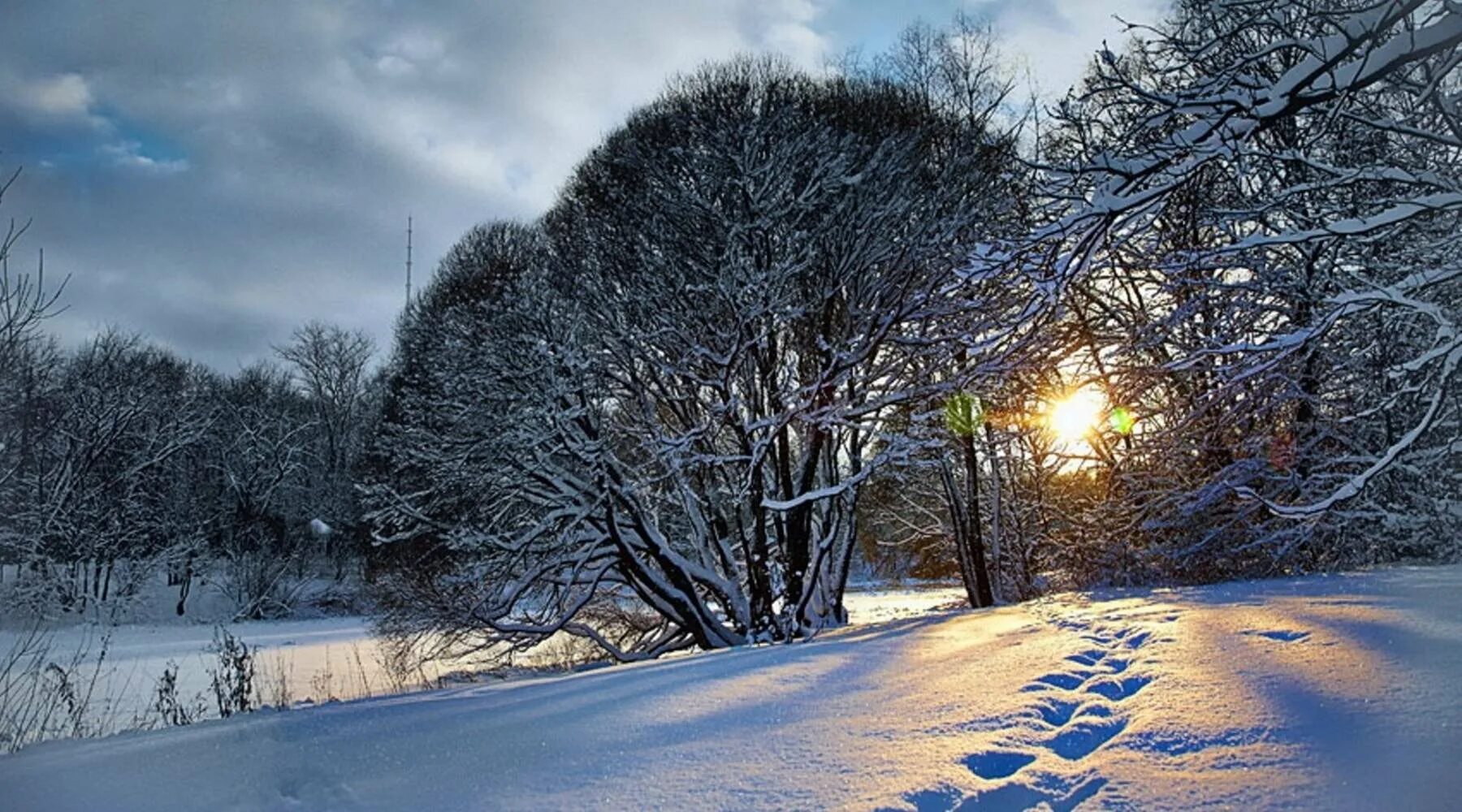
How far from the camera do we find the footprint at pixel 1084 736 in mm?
2775

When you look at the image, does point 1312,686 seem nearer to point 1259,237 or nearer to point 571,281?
point 1259,237

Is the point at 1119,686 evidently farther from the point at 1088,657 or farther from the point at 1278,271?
the point at 1278,271

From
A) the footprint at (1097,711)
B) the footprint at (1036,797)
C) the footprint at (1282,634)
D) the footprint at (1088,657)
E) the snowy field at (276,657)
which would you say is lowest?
the snowy field at (276,657)

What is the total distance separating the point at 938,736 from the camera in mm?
3010

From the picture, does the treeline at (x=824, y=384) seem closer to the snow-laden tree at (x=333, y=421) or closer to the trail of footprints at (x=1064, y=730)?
the trail of footprints at (x=1064, y=730)

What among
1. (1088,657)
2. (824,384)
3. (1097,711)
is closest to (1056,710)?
(1097,711)

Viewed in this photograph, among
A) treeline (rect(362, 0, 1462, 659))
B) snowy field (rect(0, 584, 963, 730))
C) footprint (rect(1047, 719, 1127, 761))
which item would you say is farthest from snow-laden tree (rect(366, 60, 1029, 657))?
footprint (rect(1047, 719, 1127, 761))

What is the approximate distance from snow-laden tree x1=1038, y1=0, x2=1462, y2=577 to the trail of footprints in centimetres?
218

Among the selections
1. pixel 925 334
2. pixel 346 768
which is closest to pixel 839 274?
pixel 925 334

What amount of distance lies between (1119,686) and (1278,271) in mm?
6259

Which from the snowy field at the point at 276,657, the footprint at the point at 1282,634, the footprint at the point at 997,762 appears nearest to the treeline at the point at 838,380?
the snowy field at the point at 276,657

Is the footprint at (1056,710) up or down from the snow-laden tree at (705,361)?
down

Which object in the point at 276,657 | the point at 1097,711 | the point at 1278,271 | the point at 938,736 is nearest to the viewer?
the point at 938,736

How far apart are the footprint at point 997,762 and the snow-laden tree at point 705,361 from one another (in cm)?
751
